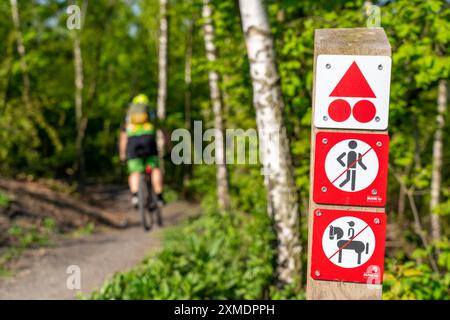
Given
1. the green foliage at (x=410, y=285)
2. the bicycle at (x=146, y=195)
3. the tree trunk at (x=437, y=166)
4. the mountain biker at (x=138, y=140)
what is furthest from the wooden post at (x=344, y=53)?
the tree trunk at (x=437, y=166)

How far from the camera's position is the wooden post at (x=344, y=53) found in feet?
9.00

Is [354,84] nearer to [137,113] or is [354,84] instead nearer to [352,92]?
[352,92]

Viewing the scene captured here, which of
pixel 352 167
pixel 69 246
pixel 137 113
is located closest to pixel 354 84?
pixel 352 167

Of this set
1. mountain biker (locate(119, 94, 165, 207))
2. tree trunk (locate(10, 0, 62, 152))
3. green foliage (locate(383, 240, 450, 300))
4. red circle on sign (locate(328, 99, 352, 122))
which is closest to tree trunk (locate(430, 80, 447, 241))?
green foliage (locate(383, 240, 450, 300))

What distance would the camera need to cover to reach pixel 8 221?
29.6 feet

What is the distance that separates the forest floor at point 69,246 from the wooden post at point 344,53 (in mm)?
3795

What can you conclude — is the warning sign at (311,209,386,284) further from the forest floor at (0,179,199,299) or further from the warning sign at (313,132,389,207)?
the forest floor at (0,179,199,299)

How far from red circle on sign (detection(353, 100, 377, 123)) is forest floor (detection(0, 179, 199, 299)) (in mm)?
4320

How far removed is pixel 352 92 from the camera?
2.73 metres

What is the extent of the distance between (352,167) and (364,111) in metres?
0.32

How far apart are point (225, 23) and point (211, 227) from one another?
3.80 m

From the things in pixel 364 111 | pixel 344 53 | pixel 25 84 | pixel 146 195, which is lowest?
pixel 146 195

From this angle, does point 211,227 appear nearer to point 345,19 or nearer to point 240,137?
point 240,137

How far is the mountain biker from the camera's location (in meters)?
8.42
